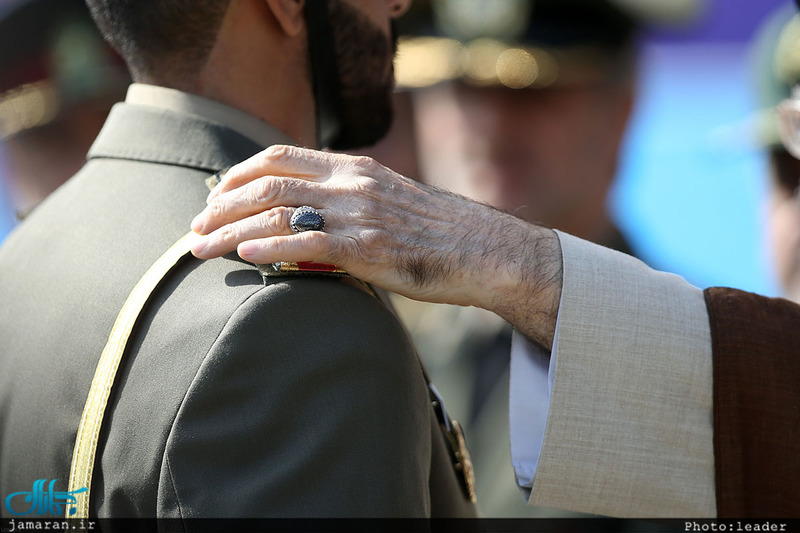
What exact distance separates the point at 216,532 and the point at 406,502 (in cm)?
A: 23

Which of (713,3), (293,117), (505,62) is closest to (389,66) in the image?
(293,117)

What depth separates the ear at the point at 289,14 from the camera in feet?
5.08

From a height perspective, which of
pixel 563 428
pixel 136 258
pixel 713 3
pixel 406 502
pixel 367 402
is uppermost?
pixel 136 258

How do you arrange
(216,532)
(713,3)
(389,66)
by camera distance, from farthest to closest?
(713,3)
(389,66)
(216,532)

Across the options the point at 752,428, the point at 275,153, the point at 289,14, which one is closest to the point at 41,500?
the point at 275,153

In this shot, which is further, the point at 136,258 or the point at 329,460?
the point at 136,258

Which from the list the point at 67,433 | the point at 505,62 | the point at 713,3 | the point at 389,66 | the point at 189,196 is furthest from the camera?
the point at 713,3

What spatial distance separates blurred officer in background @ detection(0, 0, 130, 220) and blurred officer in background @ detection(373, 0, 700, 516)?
1.23 m

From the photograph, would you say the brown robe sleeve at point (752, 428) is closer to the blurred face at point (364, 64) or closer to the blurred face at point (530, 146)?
the blurred face at point (364, 64)

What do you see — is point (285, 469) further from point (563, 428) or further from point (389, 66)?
point (389, 66)

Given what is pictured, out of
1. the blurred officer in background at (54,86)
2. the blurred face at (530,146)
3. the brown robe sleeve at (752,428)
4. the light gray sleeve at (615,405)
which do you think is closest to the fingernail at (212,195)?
the light gray sleeve at (615,405)

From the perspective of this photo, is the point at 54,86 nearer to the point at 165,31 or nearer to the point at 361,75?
the point at 361,75

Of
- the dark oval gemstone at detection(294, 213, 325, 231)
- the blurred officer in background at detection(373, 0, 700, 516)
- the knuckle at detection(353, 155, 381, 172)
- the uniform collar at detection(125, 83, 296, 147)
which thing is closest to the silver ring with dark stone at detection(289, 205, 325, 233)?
the dark oval gemstone at detection(294, 213, 325, 231)

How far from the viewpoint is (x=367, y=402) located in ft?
3.94
